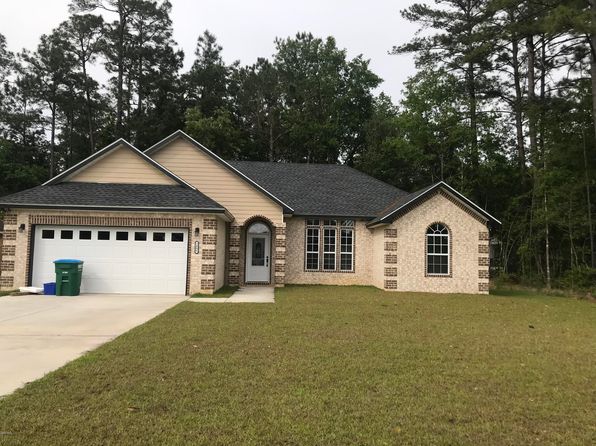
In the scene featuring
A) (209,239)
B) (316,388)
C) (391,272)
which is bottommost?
(316,388)

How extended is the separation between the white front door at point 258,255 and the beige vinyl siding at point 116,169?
510 cm

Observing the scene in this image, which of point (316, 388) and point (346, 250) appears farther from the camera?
point (346, 250)

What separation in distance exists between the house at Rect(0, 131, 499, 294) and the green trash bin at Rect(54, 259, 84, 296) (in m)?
0.77

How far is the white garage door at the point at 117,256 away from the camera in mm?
15375

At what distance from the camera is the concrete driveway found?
20.9 ft

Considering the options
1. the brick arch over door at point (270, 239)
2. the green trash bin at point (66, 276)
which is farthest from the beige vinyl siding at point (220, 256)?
the green trash bin at point (66, 276)

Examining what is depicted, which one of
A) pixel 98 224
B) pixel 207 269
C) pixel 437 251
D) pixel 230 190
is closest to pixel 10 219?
A: pixel 98 224

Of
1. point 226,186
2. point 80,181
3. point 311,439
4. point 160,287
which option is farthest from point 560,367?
point 80,181

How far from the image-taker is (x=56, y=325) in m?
9.42

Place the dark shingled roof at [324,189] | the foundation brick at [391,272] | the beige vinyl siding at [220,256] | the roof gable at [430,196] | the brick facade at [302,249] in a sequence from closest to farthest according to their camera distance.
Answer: the brick facade at [302,249], the beige vinyl siding at [220,256], the roof gable at [430,196], the foundation brick at [391,272], the dark shingled roof at [324,189]

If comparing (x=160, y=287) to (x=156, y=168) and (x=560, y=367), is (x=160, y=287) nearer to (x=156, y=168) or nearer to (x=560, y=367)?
(x=156, y=168)

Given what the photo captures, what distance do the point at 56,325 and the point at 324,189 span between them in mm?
15465

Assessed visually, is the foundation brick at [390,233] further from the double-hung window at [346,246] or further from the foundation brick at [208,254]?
the foundation brick at [208,254]

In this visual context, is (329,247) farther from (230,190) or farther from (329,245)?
(230,190)
